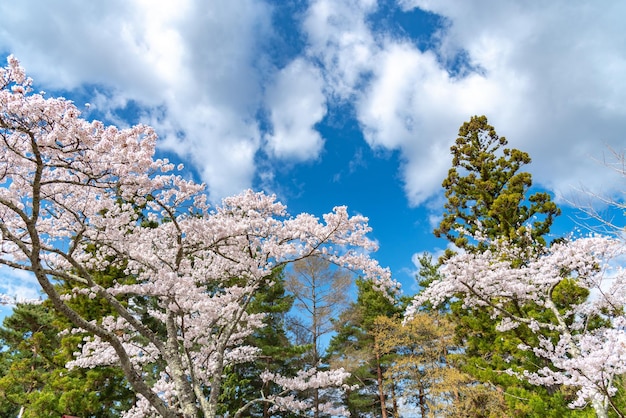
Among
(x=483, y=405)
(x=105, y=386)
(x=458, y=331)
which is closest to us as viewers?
(x=105, y=386)

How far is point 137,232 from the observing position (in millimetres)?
6965

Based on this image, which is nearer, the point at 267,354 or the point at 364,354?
the point at 267,354

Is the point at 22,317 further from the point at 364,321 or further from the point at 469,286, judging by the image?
the point at 469,286

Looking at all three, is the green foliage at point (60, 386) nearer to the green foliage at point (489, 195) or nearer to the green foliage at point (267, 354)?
the green foliage at point (267, 354)

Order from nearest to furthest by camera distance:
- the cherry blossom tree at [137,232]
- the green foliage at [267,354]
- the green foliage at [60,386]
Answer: the cherry blossom tree at [137,232] < the green foliage at [60,386] < the green foliage at [267,354]

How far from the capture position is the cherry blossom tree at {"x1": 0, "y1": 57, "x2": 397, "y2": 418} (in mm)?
4191

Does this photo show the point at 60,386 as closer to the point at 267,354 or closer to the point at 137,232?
the point at 137,232

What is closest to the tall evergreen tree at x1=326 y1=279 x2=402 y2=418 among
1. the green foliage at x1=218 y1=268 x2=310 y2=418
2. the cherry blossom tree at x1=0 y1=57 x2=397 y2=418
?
the green foliage at x1=218 y1=268 x2=310 y2=418

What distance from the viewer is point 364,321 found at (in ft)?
62.0

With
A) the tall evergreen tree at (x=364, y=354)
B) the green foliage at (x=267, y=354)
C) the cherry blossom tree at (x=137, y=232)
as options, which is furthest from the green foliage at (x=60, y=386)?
the tall evergreen tree at (x=364, y=354)

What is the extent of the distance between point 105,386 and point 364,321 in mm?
12013

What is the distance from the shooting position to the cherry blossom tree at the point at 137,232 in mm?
4191

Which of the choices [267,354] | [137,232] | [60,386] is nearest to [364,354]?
[267,354]

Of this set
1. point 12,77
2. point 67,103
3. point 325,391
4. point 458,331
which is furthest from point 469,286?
point 325,391
